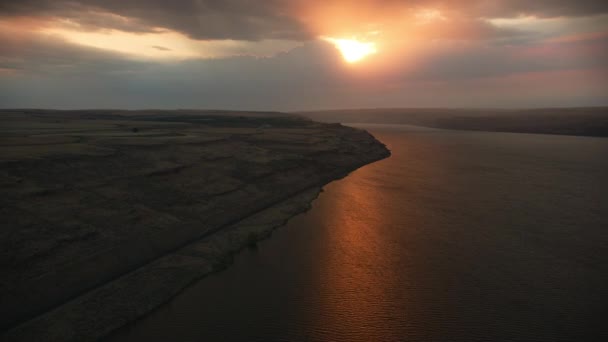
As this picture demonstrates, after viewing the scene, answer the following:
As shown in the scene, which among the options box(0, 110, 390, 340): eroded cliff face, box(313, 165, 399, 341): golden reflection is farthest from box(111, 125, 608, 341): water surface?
box(0, 110, 390, 340): eroded cliff face

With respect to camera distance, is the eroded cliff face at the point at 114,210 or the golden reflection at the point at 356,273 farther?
the eroded cliff face at the point at 114,210

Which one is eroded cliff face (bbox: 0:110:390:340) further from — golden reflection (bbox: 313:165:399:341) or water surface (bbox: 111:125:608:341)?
golden reflection (bbox: 313:165:399:341)

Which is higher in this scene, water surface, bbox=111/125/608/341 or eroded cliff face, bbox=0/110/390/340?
eroded cliff face, bbox=0/110/390/340

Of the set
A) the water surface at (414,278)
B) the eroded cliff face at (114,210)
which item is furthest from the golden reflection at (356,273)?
the eroded cliff face at (114,210)

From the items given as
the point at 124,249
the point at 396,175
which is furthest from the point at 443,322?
the point at 396,175

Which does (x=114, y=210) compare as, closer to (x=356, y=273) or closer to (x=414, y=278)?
(x=356, y=273)

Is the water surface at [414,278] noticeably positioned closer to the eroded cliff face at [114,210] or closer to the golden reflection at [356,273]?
the golden reflection at [356,273]

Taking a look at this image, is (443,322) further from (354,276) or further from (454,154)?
(454,154)
